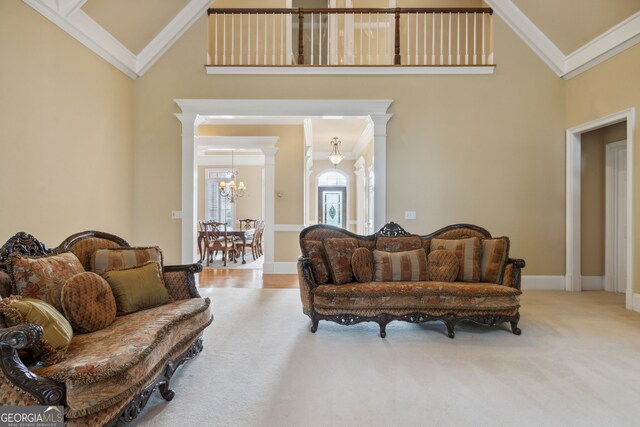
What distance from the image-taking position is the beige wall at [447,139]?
505cm

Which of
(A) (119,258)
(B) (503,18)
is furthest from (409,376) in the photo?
(B) (503,18)

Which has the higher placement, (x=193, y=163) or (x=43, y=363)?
(x=193, y=163)

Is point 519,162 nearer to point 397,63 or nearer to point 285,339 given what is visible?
point 397,63

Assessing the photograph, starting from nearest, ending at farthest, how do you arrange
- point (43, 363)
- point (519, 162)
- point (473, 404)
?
point (43, 363), point (473, 404), point (519, 162)

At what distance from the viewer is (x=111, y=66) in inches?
178

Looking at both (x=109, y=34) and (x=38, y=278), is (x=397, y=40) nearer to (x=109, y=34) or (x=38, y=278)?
(x=109, y=34)

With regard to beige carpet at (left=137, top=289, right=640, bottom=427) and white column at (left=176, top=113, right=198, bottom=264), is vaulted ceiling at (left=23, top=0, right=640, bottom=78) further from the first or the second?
beige carpet at (left=137, top=289, right=640, bottom=427)

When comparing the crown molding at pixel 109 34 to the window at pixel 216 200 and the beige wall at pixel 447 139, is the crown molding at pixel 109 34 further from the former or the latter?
the window at pixel 216 200

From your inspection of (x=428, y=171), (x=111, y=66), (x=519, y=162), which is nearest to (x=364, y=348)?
(x=428, y=171)

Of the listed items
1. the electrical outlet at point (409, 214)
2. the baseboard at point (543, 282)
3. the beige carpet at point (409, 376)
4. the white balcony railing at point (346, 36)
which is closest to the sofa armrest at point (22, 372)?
the beige carpet at point (409, 376)

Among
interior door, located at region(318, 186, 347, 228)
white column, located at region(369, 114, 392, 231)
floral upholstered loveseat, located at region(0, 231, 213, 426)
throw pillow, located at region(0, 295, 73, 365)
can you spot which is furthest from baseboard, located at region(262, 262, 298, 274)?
interior door, located at region(318, 186, 347, 228)

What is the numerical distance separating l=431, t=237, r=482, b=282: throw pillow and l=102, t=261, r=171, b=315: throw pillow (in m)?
2.81

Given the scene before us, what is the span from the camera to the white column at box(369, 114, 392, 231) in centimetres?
505

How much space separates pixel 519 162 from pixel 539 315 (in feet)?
7.65
